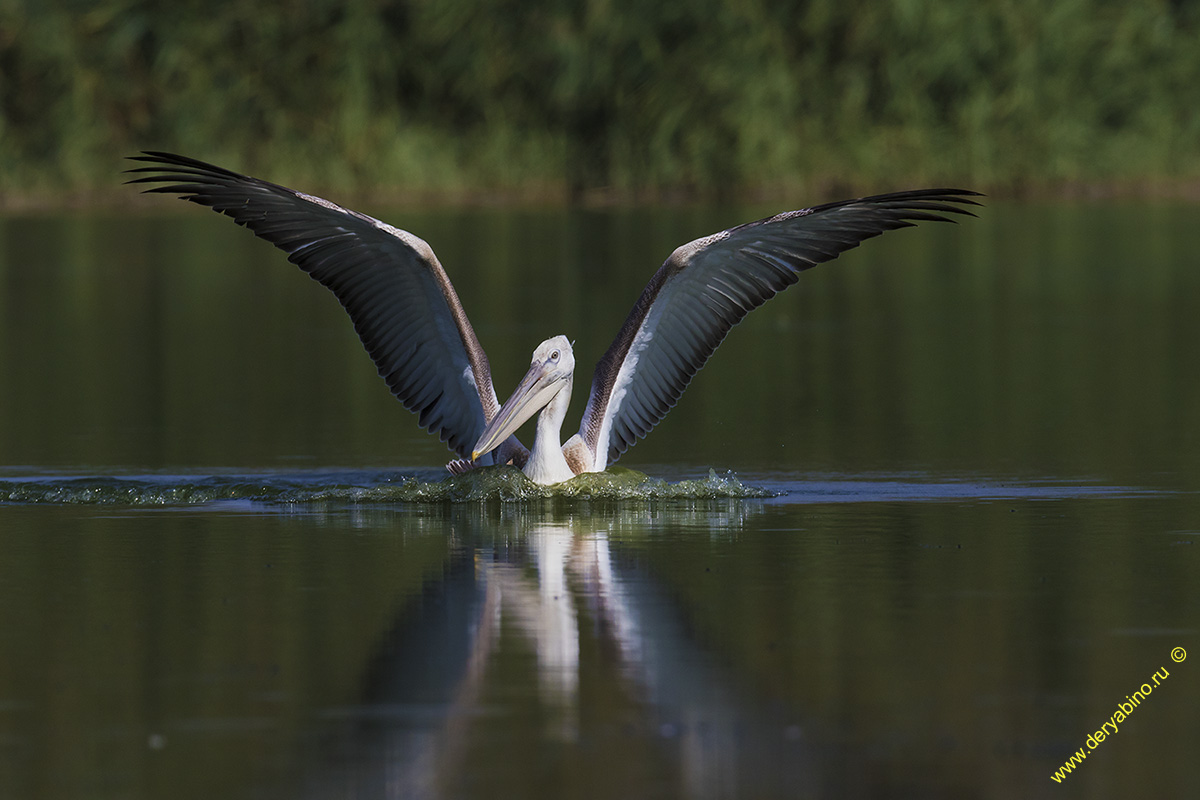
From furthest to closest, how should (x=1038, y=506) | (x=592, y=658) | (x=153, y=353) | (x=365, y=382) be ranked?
1. (x=153, y=353)
2. (x=365, y=382)
3. (x=1038, y=506)
4. (x=592, y=658)

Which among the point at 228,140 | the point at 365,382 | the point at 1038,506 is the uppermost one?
the point at 228,140

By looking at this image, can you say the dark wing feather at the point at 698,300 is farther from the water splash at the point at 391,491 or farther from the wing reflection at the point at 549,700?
the wing reflection at the point at 549,700

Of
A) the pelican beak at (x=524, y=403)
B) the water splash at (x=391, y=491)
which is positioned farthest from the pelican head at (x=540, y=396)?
the water splash at (x=391, y=491)

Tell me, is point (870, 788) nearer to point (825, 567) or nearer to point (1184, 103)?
point (825, 567)

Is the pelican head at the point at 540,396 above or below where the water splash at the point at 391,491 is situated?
above

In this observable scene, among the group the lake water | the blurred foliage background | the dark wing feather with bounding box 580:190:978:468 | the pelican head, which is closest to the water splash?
the lake water

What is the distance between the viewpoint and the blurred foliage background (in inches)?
1430

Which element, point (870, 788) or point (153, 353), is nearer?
point (870, 788)

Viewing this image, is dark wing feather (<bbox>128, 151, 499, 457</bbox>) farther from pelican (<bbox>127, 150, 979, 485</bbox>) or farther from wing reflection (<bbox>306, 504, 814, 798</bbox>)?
wing reflection (<bbox>306, 504, 814, 798</bbox>)

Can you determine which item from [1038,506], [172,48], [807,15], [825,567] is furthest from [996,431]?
[172,48]

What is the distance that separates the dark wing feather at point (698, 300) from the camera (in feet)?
34.9

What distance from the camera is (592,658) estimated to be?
6.68 m

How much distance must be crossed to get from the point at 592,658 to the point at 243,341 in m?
12.3

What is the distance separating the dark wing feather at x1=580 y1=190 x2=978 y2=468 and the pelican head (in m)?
0.19
